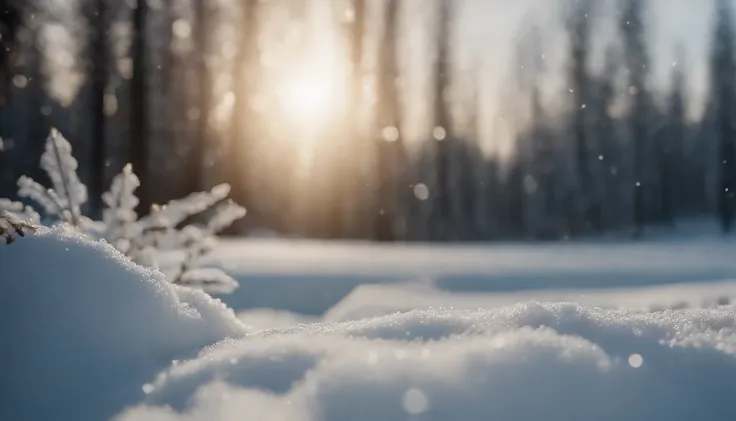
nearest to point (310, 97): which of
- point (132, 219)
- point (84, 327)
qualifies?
point (132, 219)

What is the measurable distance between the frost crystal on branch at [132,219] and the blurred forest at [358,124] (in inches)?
229

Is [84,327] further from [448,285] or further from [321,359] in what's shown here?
[448,285]

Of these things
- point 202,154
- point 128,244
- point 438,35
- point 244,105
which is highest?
point 438,35

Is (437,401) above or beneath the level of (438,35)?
beneath

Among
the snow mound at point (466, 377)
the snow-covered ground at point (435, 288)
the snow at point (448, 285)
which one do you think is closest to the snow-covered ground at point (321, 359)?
the snow mound at point (466, 377)

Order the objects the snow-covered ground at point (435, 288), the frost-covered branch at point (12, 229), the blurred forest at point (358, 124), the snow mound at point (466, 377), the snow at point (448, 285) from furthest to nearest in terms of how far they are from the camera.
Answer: the blurred forest at point (358, 124)
the snow at point (448, 285)
the snow-covered ground at point (435, 288)
the frost-covered branch at point (12, 229)
the snow mound at point (466, 377)

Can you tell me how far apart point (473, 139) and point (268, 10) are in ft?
72.5

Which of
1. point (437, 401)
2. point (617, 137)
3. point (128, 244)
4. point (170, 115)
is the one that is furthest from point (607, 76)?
point (437, 401)

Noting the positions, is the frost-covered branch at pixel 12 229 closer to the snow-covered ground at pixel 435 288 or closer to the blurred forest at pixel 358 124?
the snow-covered ground at pixel 435 288

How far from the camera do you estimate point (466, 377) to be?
1.20 m

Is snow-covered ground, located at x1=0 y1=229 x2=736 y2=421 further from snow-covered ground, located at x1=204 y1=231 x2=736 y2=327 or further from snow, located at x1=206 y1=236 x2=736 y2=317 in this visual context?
snow, located at x1=206 y1=236 x2=736 y2=317

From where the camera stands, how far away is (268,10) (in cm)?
1728

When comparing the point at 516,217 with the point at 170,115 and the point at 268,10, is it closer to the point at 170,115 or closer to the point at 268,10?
the point at 170,115

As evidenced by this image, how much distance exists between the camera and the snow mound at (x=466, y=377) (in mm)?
1155
